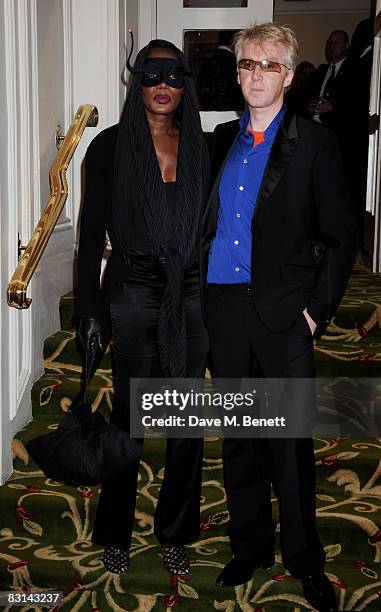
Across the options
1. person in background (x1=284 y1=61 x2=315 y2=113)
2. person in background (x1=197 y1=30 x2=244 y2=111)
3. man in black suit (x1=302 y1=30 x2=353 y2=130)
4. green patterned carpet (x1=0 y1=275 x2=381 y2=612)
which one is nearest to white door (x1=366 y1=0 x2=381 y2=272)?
man in black suit (x1=302 y1=30 x2=353 y2=130)

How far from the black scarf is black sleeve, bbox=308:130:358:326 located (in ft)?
1.23

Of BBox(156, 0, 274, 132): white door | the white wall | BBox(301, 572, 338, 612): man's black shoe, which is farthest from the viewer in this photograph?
BBox(156, 0, 274, 132): white door

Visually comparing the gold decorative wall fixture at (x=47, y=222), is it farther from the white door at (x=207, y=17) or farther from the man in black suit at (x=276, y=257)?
the white door at (x=207, y=17)

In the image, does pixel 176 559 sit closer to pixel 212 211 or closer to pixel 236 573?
pixel 236 573

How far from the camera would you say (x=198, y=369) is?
2.36 m

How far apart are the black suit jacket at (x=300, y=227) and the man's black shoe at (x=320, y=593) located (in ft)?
2.69

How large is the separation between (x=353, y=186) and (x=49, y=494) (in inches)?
168

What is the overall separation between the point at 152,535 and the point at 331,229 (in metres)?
1.32

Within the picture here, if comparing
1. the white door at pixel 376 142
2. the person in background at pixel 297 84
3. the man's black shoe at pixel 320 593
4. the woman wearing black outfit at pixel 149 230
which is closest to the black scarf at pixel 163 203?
the woman wearing black outfit at pixel 149 230

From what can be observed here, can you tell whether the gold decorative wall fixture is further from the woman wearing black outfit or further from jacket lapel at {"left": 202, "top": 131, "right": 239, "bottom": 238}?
jacket lapel at {"left": 202, "top": 131, "right": 239, "bottom": 238}

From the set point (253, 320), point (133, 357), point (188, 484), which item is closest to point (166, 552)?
point (188, 484)

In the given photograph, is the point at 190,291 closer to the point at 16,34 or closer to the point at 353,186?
the point at 16,34

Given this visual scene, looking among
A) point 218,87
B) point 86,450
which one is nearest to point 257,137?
point 86,450

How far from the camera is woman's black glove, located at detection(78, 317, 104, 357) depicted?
2.33 metres
